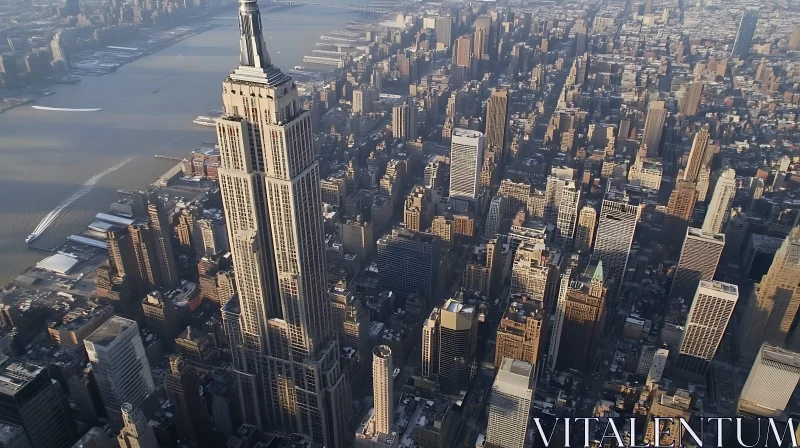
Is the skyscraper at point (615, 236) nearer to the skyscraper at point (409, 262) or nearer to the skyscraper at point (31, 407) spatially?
the skyscraper at point (409, 262)

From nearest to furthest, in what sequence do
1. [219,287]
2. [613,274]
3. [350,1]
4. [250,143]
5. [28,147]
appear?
1. [250,143]
2. [219,287]
3. [613,274]
4. [28,147]
5. [350,1]

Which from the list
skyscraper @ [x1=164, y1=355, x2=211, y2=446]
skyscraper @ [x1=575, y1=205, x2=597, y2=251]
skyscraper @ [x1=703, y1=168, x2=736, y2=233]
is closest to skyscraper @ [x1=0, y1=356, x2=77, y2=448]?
skyscraper @ [x1=164, y1=355, x2=211, y2=446]

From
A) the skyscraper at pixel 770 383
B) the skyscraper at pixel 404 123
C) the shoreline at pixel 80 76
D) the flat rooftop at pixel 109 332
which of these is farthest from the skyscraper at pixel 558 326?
the shoreline at pixel 80 76

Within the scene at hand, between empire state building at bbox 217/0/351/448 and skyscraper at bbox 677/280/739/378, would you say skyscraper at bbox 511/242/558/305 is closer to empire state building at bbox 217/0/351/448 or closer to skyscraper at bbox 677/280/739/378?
skyscraper at bbox 677/280/739/378

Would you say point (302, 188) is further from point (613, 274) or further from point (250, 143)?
point (613, 274)

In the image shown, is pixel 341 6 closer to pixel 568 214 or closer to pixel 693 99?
pixel 693 99

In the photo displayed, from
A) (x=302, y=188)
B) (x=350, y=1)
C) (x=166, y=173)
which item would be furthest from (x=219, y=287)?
(x=350, y=1)
